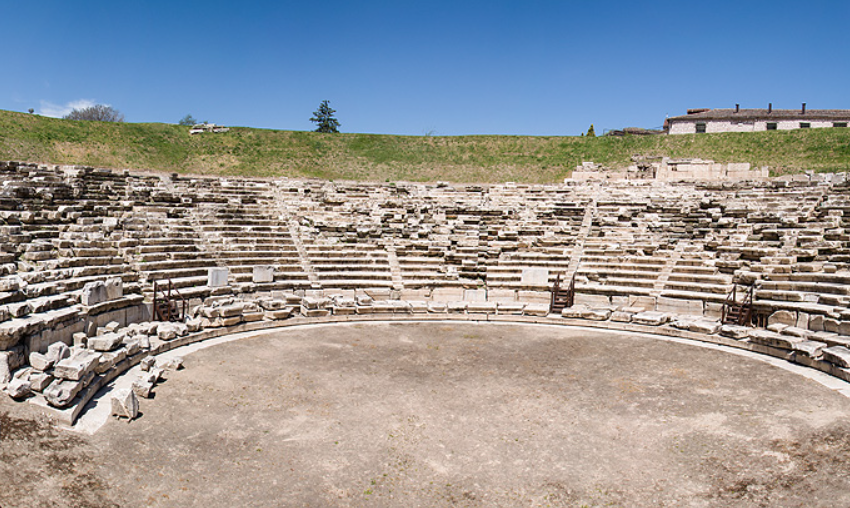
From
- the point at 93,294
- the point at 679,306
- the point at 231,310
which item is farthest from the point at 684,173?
the point at 93,294

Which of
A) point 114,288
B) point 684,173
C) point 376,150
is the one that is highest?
point 376,150

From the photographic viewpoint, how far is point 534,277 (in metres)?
20.0

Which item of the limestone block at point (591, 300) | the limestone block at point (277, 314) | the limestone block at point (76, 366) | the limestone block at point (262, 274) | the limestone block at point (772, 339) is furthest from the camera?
the limestone block at point (591, 300)

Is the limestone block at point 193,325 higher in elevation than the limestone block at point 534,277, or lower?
lower

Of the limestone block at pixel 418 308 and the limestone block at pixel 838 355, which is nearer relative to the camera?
the limestone block at pixel 838 355

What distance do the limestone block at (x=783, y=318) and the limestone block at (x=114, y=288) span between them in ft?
54.6

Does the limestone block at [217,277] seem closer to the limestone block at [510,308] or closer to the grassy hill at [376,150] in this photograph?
the limestone block at [510,308]

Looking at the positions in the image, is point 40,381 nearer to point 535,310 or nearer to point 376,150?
point 535,310

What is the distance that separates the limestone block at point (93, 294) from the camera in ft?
43.7

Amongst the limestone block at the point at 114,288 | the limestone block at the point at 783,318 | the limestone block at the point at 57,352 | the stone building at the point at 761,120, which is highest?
the stone building at the point at 761,120

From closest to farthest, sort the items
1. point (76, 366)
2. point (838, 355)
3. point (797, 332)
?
1. point (76, 366)
2. point (838, 355)
3. point (797, 332)

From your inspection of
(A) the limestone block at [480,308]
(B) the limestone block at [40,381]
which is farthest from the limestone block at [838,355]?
(B) the limestone block at [40,381]

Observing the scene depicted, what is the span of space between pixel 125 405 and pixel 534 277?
13.9 metres

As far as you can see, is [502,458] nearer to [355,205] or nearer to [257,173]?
[355,205]
